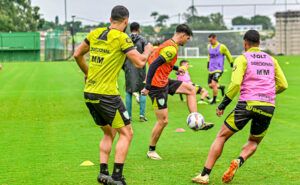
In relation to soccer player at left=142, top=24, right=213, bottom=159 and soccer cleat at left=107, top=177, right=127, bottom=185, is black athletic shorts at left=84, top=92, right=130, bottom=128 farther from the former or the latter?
soccer player at left=142, top=24, right=213, bottom=159

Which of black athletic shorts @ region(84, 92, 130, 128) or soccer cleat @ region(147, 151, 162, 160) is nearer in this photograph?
black athletic shorts @ region(84, 92, 130, 128)

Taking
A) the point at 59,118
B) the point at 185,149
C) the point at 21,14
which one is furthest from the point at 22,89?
the point at 21,14

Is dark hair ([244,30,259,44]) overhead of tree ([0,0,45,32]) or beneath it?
beneath

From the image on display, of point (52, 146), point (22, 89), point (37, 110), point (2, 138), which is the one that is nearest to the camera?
point (52, 146)

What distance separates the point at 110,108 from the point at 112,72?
434 mm

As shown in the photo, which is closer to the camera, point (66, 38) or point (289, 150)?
point (289, 150)

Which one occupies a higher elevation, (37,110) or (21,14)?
(21,14)

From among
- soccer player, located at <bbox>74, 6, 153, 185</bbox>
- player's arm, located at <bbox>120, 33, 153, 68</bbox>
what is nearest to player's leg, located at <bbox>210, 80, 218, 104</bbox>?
soccer player, located at <bbox>74, 6, 153, 185</bbox>

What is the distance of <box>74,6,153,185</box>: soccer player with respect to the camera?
5.98 metres

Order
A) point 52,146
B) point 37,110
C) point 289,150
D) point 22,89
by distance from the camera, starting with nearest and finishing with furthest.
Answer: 1. point 289,150
2. point 52,146
3. point 37,110
4. point 22,89

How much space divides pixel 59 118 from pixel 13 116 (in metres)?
1.28

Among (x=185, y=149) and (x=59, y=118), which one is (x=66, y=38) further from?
(x=185, y=149)

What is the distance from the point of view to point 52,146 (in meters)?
8.97

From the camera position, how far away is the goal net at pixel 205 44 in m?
51.1
